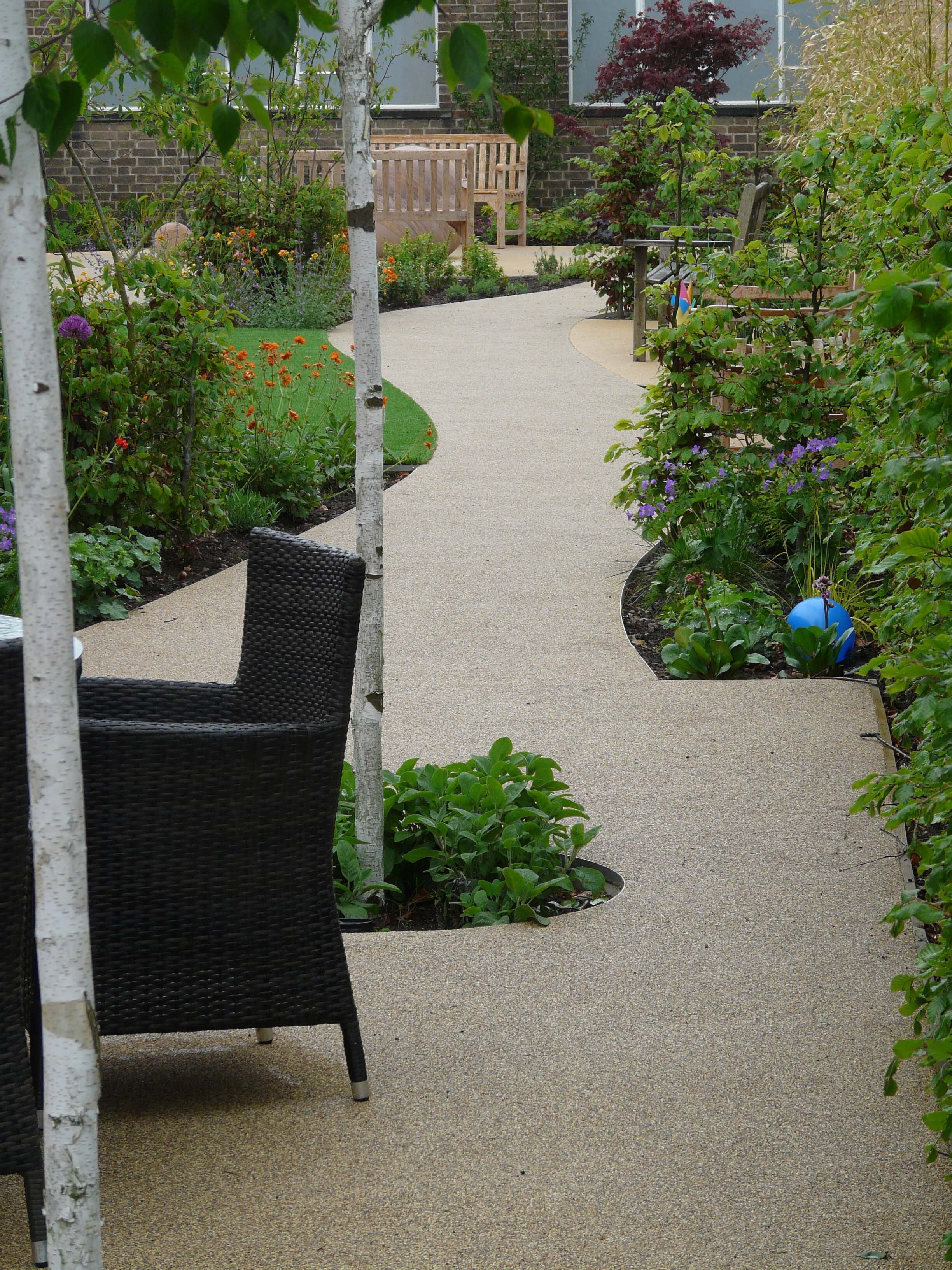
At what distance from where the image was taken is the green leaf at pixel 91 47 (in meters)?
1.25

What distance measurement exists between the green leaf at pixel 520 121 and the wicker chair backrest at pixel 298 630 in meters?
1.19

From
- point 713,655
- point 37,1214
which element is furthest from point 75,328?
point 37,1214

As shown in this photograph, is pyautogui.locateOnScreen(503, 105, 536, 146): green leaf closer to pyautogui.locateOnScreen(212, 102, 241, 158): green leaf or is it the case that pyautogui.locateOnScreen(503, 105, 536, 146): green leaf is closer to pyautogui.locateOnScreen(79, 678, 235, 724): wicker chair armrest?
pyautogui.locateOnScreen(212, 102, 241, 158): green leaf

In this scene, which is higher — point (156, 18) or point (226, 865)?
point (156, 18)

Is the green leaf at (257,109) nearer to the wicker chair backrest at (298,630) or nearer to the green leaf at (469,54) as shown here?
the green leaf at (469,54)

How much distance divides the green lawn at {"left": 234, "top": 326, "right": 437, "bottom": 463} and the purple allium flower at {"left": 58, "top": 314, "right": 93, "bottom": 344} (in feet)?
5.50

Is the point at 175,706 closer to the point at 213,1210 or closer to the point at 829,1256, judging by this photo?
the point at 213,1210

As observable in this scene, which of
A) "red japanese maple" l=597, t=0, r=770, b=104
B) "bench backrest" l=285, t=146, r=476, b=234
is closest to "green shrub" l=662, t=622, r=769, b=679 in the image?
"bench backrest" l=285, t=146, r=476, b=234

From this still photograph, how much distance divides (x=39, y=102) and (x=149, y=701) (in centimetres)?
155

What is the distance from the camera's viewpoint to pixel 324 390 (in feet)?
29.8

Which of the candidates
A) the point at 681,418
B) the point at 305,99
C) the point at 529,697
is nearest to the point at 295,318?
the point at 305,99

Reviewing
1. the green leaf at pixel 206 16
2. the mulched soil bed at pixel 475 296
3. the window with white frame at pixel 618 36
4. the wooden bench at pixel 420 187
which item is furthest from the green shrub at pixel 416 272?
the green leaf at pixel 206 16

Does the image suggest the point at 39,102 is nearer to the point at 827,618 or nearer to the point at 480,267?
the point at 827,618

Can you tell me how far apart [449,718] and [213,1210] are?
224cm
